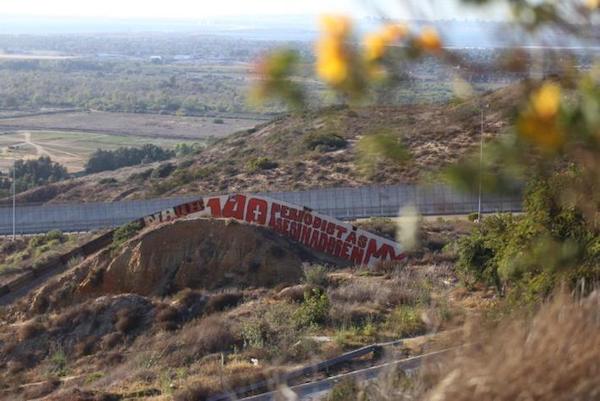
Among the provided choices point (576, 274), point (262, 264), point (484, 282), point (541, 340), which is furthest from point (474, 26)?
point (262, 264)

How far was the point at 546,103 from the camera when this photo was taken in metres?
4.71

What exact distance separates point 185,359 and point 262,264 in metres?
8.24

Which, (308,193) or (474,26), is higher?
(474,26)

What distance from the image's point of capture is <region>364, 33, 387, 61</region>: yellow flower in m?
4.71

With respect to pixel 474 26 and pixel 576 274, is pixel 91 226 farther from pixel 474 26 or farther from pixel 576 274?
pixel 474 26

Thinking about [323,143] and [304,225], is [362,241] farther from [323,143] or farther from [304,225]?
[323,143]

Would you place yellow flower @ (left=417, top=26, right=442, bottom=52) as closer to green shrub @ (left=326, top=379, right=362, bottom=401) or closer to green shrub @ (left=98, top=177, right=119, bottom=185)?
green shrub @ (left=326, top=379, right=362, bottom=401)

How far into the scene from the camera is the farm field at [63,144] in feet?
208

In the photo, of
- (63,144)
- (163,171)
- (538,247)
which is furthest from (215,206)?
(63,144)

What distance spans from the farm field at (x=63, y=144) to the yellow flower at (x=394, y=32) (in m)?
55.5

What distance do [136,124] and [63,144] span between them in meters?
14.1

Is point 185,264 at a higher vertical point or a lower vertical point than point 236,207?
lower

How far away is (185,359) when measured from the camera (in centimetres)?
1273

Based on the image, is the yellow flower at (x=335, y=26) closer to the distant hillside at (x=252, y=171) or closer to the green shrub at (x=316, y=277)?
the green shrub at (x=316, y=277)
